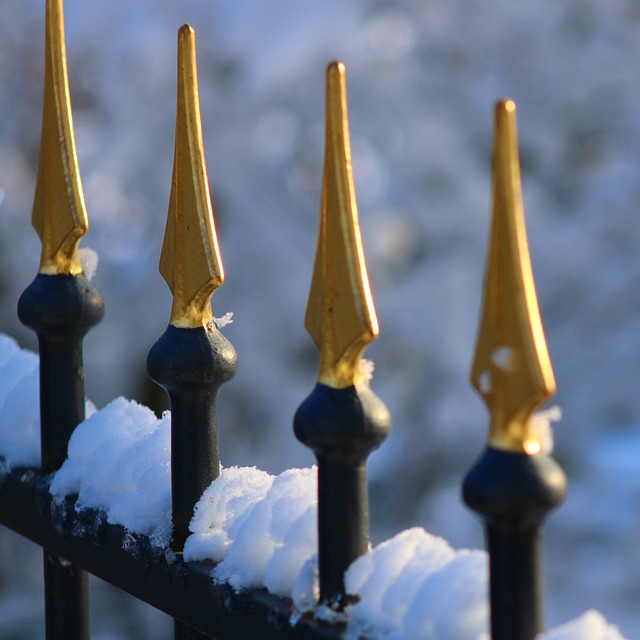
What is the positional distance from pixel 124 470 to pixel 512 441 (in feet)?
1.39

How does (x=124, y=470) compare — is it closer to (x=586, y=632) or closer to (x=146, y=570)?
(x=146, y=570)

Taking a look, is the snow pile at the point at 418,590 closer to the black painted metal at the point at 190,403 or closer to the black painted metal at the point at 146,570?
the black painted metal at the point at 146,570

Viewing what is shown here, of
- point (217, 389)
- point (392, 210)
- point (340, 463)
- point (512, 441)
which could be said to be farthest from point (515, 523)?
point (392, 210)

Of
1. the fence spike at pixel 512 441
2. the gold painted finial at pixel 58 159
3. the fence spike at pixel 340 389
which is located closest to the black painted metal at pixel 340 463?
the fence spike at pixel 340 389

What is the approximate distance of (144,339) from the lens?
271cm

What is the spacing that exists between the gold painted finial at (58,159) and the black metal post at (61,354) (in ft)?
0.14

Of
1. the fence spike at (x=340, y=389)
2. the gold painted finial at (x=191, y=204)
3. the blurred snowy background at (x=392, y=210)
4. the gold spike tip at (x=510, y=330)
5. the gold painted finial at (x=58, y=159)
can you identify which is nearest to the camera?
the gold spike tip at (x=510, y=330)

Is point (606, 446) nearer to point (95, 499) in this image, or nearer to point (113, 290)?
point (113, 290)

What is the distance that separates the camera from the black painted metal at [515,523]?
60 cm

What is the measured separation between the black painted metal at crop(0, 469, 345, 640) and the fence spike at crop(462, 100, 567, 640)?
0.14m

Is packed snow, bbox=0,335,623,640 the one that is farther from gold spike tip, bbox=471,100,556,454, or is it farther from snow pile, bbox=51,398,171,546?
gold spike tip, bbox=471,100,556,454

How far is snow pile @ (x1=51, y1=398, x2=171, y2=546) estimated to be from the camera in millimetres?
886

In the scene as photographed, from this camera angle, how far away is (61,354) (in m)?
1.01

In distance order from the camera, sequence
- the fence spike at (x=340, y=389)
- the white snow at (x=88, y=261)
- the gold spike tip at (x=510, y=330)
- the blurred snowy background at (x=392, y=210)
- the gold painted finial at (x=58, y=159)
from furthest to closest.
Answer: the blurred snowy background at (x=392, y=210) < the white snow at (x=88, y=261) < the gold painted finial at (x=58, y=159) < the fence spike at (x=340, y=389) < the gold spike tip at (x=510, y=330)
